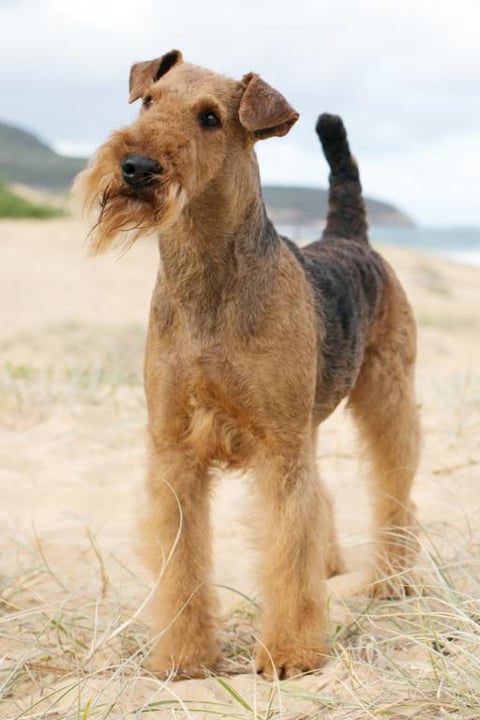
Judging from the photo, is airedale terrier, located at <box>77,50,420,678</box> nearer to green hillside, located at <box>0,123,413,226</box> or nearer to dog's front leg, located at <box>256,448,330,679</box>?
dog's front leg, located at <box>256,448,330,679</box>

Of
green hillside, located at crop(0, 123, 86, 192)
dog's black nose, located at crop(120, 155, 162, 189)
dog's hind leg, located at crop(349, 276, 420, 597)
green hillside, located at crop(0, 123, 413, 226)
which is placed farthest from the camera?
green hillside, located at crop(0, 123, 86, 192)

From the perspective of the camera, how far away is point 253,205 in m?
2.87

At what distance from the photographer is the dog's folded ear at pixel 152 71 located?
3.09 meters

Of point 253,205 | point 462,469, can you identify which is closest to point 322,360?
point 253,205

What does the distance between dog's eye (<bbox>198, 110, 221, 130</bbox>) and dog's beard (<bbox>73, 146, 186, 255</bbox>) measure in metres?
0.28

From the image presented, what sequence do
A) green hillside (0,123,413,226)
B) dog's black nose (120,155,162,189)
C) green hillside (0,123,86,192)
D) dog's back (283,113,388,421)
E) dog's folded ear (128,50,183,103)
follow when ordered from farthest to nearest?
green hillside (0,123,86,192) < green hillside (0,123,413,226) < dog's back (283,113,388,421) < dog's folded ear (128,50,183,103) < dog's black nose (120,155,162,189)

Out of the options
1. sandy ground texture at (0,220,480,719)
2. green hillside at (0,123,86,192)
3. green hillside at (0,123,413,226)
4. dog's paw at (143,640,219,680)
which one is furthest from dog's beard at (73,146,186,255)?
green hillside at (0,123,86,192)

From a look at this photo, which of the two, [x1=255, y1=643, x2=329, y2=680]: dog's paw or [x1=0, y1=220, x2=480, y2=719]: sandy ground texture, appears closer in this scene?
[x1=0, y1=220, x2=480, y2=719]: sandy ground texture

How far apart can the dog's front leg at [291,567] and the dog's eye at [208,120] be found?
3.31 ft

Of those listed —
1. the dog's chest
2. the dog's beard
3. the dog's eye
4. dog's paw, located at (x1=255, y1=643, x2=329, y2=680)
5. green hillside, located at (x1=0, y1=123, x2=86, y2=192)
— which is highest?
green hillside, located at (x1=0, y1=123, x2=86, y2=192)

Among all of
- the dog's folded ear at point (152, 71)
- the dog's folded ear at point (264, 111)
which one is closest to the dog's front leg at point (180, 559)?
the dog's folded ear at point (264, 111)

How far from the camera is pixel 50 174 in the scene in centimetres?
2412

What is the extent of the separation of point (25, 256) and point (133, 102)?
36.2 feet

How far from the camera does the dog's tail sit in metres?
3.82
